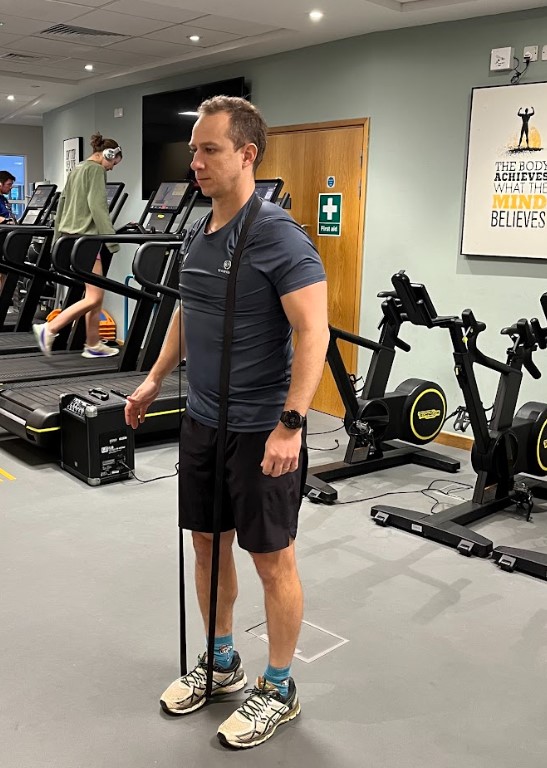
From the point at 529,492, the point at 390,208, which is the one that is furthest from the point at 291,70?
the point at 529,492

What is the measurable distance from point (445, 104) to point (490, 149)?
534 mm

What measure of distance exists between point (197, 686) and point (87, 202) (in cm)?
473

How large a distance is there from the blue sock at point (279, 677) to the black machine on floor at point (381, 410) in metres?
2.31

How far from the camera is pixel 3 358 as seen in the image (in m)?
6.80

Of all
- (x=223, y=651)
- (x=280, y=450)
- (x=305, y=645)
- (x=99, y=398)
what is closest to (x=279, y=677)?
(x=223, y=651)

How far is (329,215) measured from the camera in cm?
666

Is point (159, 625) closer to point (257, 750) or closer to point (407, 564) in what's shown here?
point (257, 750)

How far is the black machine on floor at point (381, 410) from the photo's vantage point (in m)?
4.90

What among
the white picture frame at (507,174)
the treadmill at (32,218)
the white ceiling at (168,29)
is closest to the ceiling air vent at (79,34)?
the white ceiling at (168,29)

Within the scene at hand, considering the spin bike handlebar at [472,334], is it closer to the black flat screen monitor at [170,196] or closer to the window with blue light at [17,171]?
the black flat screen monitor at [170,196]

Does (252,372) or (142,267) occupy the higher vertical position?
(142,267)

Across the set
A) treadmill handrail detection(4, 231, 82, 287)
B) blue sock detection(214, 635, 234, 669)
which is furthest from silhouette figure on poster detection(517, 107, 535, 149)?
blue sock detection(214, 635, 234, 669)

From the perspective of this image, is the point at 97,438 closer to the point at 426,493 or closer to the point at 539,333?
the point at 426,493

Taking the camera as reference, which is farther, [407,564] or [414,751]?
[407,564]
